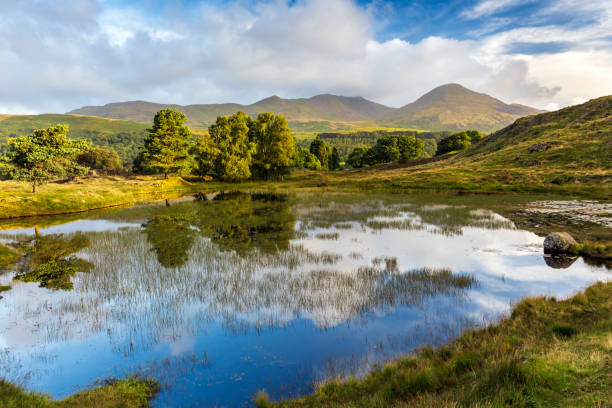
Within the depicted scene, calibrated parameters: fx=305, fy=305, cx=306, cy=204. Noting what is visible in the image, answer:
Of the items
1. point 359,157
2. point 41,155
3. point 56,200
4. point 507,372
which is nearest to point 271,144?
point 41,155

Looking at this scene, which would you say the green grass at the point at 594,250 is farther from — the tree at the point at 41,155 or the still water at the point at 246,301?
the tree at the point at 41,155

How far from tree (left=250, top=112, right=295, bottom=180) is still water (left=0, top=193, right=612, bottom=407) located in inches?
2629

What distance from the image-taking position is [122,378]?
330 inches

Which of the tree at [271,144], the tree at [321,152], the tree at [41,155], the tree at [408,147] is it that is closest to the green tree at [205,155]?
the tree at [271,144]

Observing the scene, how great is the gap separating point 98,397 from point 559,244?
25078 millimetres

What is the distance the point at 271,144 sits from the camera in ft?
306

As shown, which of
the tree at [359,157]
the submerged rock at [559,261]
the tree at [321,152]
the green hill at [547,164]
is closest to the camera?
the submerged rock at [559,261]

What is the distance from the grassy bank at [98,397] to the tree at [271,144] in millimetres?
85343

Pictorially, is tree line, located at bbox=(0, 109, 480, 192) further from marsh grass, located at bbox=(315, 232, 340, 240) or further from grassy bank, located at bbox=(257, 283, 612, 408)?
grassy bank, located at bbox=(257, 283, 612, 408)

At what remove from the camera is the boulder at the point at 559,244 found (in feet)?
65.0

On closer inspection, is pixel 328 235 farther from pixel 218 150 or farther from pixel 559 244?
pixel 218 150

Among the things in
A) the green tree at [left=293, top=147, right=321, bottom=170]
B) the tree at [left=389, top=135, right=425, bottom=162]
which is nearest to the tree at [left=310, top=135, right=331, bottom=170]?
the green tree at [left=293, top=147, right=321, bottom=170]

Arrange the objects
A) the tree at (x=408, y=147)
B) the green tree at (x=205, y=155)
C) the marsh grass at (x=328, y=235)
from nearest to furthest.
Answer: the marsh grass at (x=328, y=235)
the green tree at (x=205, y=155)
the tree at (x=408, y=147)

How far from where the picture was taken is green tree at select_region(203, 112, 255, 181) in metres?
86.8
